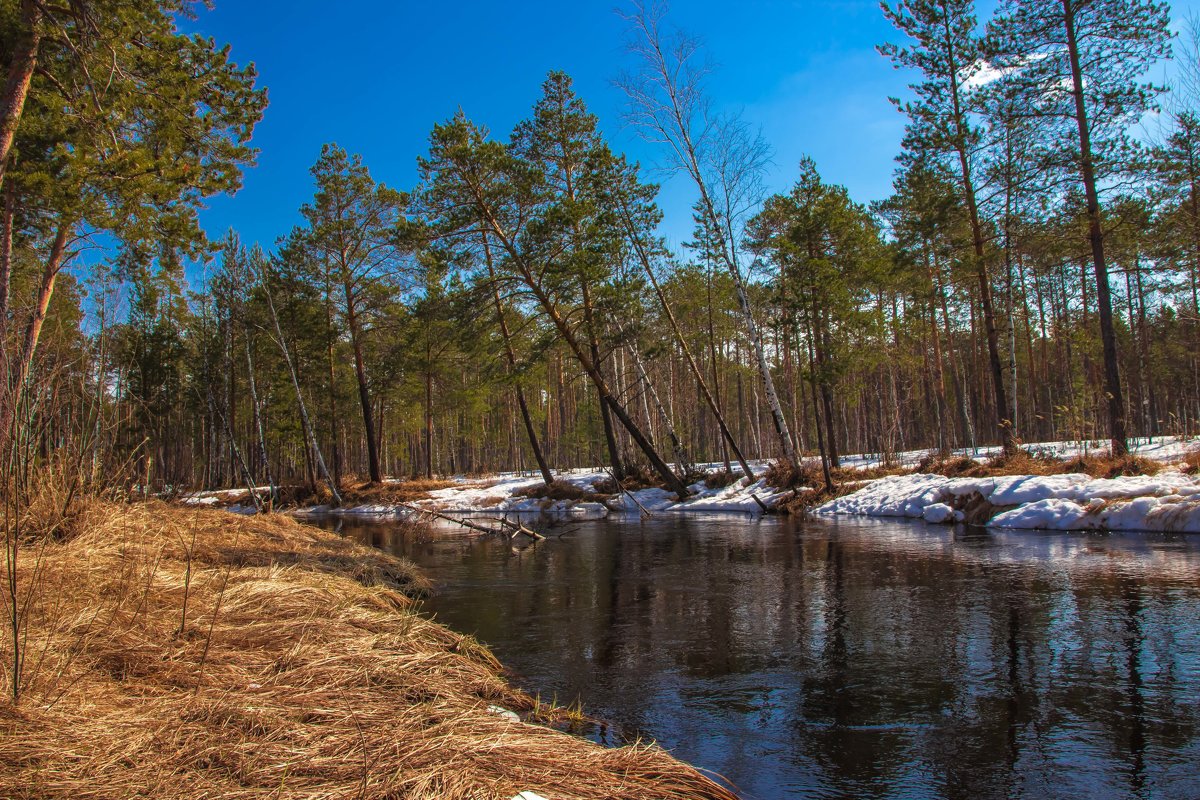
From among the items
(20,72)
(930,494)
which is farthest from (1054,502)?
(20,72)

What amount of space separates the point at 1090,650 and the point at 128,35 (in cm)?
1173

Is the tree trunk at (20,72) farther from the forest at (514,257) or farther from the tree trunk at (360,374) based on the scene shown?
the tree trunk at (360,374)

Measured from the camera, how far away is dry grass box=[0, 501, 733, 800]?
2.28 m

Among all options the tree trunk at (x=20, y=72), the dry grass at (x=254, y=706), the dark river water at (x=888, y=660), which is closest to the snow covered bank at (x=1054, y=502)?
the dark river water at (x=888, y=660)

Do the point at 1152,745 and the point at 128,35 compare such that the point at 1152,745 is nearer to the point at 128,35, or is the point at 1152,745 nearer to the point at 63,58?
the point at 128,35

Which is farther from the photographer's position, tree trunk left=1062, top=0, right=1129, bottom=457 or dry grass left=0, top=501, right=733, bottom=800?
tree trunk left=1062, top=0, right=1129, bottom=457

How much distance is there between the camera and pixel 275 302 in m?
29.2

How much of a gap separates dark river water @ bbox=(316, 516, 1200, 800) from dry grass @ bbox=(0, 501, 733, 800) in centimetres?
96

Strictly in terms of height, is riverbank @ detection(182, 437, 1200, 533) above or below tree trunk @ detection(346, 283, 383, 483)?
below

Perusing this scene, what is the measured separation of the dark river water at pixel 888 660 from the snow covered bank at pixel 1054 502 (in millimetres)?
900

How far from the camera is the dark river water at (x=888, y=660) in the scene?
3.37 meters

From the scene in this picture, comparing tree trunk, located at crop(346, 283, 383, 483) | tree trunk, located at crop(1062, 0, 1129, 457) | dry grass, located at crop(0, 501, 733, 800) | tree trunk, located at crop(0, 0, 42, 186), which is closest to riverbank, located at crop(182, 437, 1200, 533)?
tree trunk, located at crop(346, 283, 383, 483)

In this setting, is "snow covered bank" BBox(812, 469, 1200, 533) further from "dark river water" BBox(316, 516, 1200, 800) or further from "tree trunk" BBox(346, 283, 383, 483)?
"tree trunk" BBox(346, 283, 383, 483)

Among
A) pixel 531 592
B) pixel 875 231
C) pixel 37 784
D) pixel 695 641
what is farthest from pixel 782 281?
pixel 37 784
